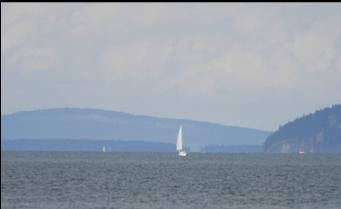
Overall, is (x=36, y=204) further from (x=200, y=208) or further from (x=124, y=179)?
(x=124, y=179)

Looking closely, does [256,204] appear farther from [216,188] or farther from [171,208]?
[216,188]

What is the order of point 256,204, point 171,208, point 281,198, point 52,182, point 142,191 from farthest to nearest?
point 52,182 < point 142,191 < point 281,198 < point 256,204 < point 171,208

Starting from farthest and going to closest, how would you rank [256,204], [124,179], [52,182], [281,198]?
[124,179] → [52,182] → [281,198] → [256,204]

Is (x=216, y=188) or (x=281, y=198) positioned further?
(x=216, y=188)

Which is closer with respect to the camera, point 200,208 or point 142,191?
point 200,208

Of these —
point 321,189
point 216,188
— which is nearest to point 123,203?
point 216,188

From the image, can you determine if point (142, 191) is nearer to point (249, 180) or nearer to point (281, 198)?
point (281, 198)

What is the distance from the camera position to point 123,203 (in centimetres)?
5869

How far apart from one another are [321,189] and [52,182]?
74.4 ft

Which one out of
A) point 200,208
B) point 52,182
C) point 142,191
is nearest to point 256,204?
point 200,208

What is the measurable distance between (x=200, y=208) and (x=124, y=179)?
33475 millimetres

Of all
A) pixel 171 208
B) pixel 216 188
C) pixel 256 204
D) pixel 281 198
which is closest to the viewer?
pixel 171 208

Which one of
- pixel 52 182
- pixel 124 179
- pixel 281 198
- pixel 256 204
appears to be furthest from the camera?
pixel 124 179

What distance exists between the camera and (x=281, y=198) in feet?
215
